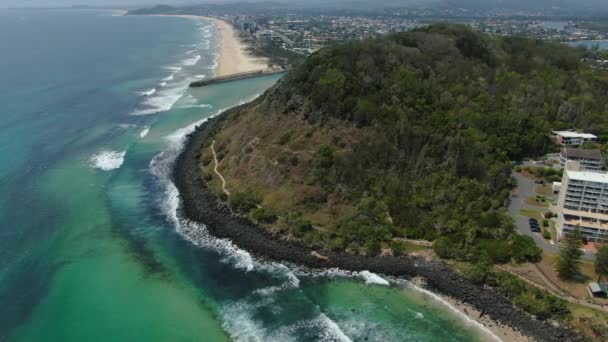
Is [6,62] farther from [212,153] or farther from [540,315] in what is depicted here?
[540,315]

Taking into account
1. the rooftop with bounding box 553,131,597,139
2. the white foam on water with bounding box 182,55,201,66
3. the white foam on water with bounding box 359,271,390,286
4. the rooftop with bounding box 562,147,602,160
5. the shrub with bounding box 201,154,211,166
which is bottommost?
the white foam on water with bounding box 359,271,390,286

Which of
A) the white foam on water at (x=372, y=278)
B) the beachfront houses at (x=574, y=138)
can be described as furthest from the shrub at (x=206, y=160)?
the beachfront houses at (x=574, y=138)

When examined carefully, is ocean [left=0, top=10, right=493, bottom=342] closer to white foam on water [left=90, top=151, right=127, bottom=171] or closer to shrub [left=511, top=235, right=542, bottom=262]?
white foam on water [left=90, top=151, right=127, bottom=171]

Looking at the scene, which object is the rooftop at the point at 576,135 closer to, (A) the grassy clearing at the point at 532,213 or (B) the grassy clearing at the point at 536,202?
(B) the grassy clearing at the point at 536,202

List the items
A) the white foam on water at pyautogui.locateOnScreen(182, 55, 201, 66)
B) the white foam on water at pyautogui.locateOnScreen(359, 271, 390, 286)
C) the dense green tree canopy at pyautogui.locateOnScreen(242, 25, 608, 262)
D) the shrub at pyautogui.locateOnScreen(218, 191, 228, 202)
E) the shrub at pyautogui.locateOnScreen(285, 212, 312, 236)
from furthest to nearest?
the white foam on water at pyautogui.locateOnScreen(182, 55, 201, 66) → the shrub at pyautogui.locateOnScreen(218, 191, 228, 202) → the shrub at pyautogui.locateOnScreen(285, 212, 312, 236) → the dense green tree canopy at pyautogui.locateOnScreen(242, 25, 608, 262) → the white foam on water at pyautogui.locateOnScreen(359, 271, 390, 286)

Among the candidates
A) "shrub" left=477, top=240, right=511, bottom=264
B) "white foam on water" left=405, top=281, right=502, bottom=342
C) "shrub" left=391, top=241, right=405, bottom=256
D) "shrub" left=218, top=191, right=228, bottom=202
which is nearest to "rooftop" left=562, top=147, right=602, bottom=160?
"shrub" left=477, top=240, right=511, bottom=264

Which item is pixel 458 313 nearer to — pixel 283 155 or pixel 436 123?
pixel 283 155
